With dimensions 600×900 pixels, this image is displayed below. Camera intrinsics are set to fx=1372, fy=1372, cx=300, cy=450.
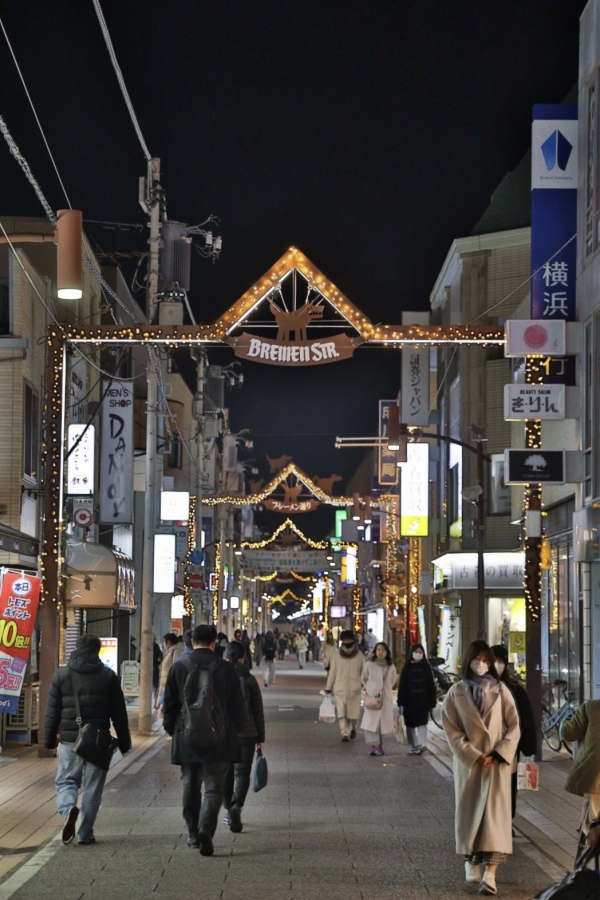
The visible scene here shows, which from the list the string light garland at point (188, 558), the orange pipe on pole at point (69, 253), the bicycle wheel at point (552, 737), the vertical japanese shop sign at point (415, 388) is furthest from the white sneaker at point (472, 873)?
the vertical japanese shop sign at point (415, 388)

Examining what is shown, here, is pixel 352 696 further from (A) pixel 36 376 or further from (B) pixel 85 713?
(B) pixel 85 713

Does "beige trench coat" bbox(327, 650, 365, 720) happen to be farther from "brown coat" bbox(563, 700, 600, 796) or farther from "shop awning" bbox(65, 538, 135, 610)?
"brown coat" bbox(563, 700, 600, 796)

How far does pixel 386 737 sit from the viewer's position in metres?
26.6

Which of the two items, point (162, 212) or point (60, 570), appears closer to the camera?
point (60, 570)

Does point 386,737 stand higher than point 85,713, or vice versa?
point 85,713

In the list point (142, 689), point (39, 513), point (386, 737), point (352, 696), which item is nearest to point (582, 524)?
point (352, 696)

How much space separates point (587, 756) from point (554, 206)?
48.3 feet

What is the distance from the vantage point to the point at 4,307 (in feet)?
86.5

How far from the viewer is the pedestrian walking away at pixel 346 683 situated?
79.4 ft

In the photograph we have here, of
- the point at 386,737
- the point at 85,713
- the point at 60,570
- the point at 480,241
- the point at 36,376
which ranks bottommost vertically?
the point at 386,737

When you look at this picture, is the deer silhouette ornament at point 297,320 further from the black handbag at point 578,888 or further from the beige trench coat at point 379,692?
the black handbag at point 578,888

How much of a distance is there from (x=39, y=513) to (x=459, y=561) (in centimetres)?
1858

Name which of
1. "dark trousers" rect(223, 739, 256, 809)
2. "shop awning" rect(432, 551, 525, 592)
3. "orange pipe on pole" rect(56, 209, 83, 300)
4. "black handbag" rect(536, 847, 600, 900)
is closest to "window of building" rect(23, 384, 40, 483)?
"orange pipe on pole" rect(56, 209, 83, 300)

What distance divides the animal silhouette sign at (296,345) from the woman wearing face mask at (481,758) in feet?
33.0
